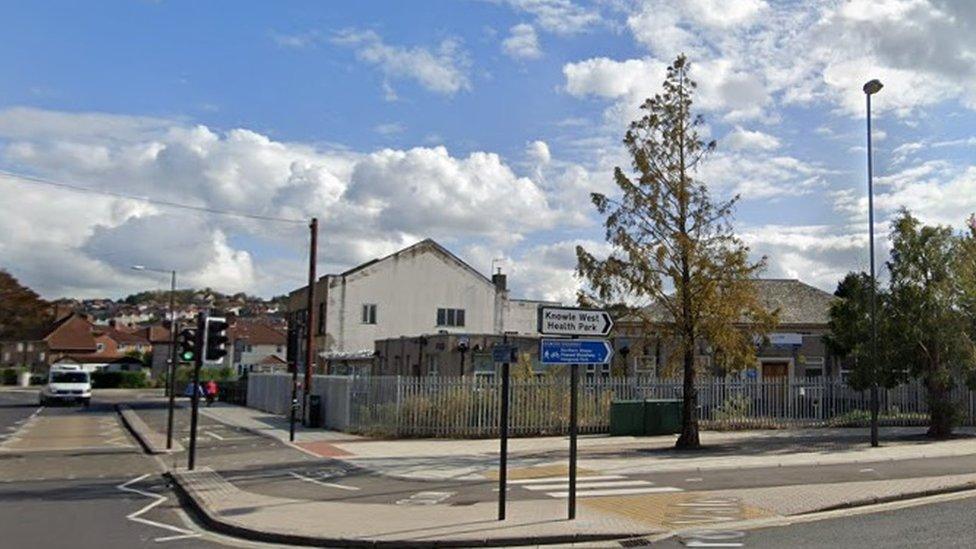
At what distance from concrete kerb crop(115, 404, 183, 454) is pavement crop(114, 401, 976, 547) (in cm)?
96

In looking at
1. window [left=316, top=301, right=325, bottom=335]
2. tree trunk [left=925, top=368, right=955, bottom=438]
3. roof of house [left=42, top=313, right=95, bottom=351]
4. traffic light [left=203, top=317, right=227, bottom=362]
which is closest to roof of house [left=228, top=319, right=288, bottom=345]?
roof of house [left=42, top=313, right=95, bottom=351]

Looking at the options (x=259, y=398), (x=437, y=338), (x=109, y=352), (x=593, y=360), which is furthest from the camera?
(x=109, y=352)

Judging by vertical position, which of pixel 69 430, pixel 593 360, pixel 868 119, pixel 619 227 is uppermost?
pixel 868 119

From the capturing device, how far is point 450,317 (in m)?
57.5

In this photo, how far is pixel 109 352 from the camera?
122750mm

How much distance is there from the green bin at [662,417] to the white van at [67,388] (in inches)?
1454

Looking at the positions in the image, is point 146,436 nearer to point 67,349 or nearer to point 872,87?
point 872,87

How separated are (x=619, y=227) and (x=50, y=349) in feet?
350

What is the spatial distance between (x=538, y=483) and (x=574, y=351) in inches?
184

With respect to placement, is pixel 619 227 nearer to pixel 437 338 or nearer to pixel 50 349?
pixel 437 338

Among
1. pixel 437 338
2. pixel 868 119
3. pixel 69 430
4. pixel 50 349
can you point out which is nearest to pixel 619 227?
pixel 868 119

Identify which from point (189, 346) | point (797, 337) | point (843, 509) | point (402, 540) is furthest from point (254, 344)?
point (402, 540)

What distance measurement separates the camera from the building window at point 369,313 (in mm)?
54938

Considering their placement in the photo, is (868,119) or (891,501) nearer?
(891,501)
